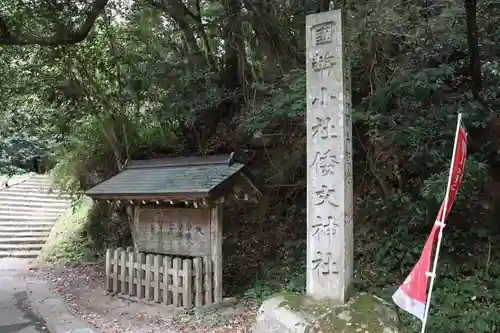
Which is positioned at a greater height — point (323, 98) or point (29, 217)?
point (323, 98)

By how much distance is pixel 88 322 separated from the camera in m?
6.95

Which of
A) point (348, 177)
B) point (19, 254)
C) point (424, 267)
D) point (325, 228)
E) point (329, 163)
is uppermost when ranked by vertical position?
point (329, 163)

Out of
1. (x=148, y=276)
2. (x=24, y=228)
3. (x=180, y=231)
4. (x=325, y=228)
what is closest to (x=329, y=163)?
(x=325, y=228)

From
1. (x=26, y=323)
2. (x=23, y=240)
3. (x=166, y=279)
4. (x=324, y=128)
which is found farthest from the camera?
(x=23, y=240)

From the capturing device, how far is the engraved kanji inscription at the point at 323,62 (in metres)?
4.72

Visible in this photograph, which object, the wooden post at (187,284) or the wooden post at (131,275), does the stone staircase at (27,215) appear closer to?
the wooden post at (131,275)

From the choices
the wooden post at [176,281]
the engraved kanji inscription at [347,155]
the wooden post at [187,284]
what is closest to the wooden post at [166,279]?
the wooden post at [176,281]

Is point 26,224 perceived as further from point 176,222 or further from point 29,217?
point 176,222

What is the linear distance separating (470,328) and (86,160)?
11009mm

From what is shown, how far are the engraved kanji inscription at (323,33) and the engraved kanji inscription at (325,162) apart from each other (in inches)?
49.8

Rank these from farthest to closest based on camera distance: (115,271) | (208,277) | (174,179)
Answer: (115,271), (174,179), (208,277)

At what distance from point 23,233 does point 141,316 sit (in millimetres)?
10835

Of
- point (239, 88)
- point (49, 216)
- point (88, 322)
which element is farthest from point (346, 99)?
point (49, 216)

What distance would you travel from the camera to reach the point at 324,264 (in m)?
4.61
